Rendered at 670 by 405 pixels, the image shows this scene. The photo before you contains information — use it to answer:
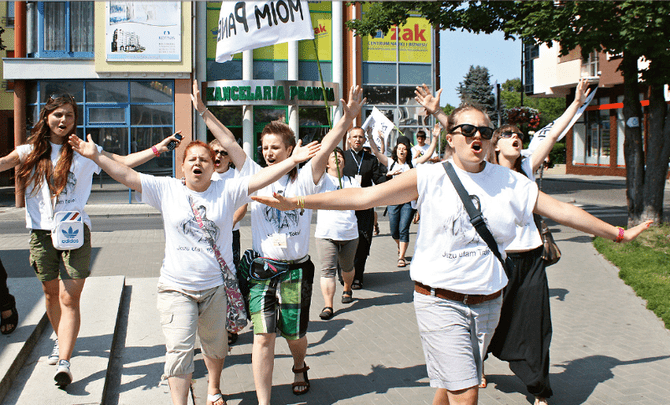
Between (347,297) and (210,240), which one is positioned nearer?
(210,240)

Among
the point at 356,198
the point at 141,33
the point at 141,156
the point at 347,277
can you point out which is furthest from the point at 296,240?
the point at 141,33

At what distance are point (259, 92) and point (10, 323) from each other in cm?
1834

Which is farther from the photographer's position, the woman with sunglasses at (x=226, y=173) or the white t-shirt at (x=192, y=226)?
the woman with sunglasses at (x=226, y=173)

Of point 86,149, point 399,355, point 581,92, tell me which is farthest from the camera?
point 399,355

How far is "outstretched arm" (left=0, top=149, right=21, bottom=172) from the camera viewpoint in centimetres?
418

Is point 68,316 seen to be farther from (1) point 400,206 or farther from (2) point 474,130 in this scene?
(1) point 400,206

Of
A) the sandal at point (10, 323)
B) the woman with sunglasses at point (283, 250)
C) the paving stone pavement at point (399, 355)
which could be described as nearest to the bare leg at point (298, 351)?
the woman with sunglasses at point (283, 250)

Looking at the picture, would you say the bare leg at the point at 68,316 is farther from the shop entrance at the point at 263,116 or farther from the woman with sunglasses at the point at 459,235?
the shop entrance at the point at 263,116

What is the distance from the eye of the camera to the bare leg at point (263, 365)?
3.87 m

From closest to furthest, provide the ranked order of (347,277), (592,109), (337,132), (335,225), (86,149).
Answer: (86,149), (337,132), (335,225), (347,277), (592,109)

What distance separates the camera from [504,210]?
3.16 metres

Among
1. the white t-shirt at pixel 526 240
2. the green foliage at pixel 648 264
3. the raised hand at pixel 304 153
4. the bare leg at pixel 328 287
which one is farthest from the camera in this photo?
the green foliage at pixel 648 264

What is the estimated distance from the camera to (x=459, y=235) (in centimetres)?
311

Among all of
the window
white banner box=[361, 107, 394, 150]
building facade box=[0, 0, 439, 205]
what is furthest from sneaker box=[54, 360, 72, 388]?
the window
